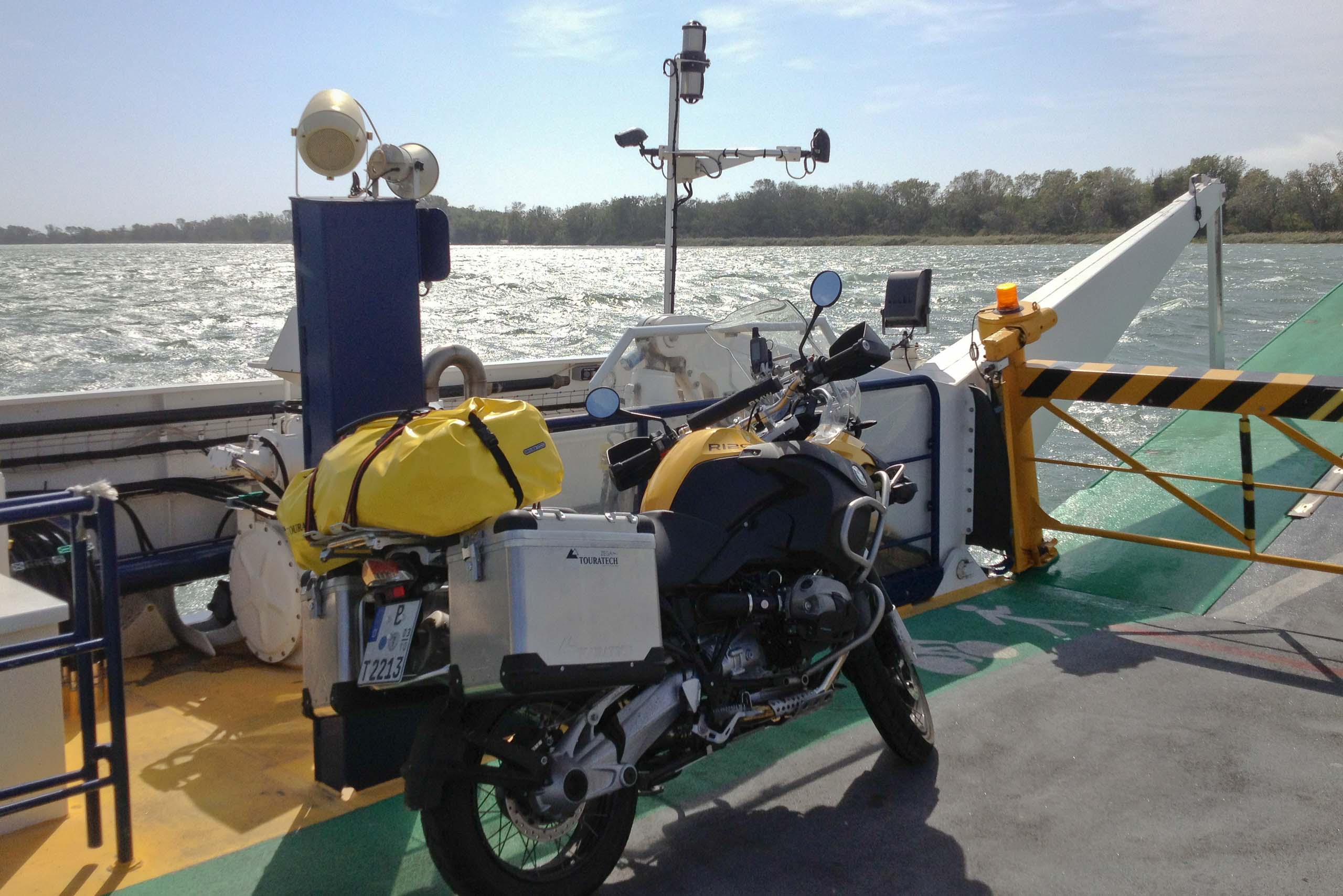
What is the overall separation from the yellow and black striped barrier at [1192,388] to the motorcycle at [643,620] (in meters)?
2.19

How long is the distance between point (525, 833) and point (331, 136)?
2.48 meters

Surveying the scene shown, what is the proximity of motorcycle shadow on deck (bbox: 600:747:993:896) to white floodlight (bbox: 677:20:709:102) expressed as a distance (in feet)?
20.7

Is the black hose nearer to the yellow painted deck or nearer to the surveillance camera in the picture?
the yellow painted deck

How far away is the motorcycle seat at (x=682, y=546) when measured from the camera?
2994 millimetres

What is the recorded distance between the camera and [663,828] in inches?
134

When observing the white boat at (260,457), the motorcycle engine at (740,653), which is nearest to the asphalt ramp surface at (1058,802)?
the motorcycle engine at (740,653)

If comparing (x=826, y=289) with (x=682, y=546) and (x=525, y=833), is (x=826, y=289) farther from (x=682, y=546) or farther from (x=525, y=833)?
(x=525, y=833)

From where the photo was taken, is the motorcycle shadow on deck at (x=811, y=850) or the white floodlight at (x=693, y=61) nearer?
the motorcycle shadow on deck at (x=811, y=850)

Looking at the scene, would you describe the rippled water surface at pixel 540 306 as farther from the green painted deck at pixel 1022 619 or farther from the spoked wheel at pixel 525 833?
the spoked wheel at pixel 525 833

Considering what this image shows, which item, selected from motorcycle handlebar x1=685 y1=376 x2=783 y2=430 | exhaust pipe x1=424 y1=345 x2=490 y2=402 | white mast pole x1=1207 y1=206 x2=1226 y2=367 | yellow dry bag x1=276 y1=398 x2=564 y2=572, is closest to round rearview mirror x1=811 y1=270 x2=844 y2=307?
motorcycle handlebar x1=685 y1=376 x2=783 y2=430

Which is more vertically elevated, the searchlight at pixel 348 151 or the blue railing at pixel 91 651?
the searchlight at pixel 348 151

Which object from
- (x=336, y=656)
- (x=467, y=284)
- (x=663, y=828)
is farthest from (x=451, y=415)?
(x=467, y=284)

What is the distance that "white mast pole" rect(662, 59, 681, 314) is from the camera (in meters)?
8.74

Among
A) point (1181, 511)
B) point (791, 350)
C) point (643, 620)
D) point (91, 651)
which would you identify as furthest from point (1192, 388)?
point (91, 651)
